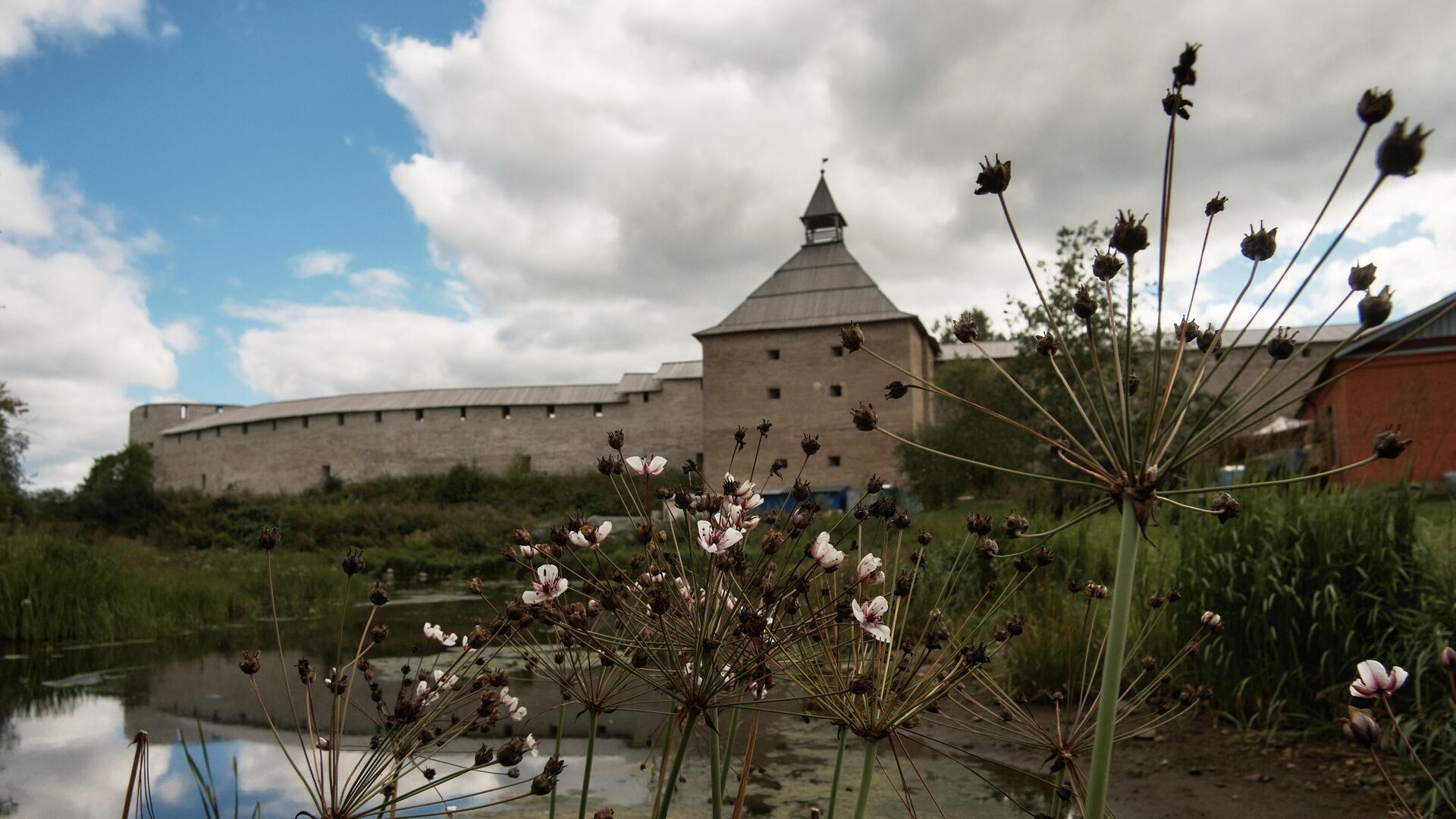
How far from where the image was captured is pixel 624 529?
813 inches

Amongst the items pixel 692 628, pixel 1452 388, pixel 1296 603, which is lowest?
pixel 1296 603

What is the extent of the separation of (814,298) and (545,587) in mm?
29976

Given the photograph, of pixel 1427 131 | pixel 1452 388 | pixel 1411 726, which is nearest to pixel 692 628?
pixel 1427 131

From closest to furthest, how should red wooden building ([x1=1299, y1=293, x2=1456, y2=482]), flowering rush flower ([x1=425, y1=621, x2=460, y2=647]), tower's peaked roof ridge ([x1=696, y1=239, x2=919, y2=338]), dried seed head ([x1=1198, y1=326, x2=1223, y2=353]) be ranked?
dried seed head ([x1=1198, y1=326, x2=1223, y2=353]), flowering rush flower ([x1=425, y1=621, x2=460, y2=647]), red wooden building ([x1=1299, y1=293, x2=1456, y2=482]), tower's peaked roof ridge ([x1=696, y1=239, x2=919, y2=338])

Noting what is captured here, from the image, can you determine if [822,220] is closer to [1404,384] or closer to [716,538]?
[1404,384]

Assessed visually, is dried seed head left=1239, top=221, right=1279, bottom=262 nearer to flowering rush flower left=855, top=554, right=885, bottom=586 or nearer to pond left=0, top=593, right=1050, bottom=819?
flowering rush flower left=855, top=554, right=885, bottom=586

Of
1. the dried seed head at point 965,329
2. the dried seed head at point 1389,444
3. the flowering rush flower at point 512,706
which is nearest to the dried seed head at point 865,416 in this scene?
the dried seed head at point 965,329

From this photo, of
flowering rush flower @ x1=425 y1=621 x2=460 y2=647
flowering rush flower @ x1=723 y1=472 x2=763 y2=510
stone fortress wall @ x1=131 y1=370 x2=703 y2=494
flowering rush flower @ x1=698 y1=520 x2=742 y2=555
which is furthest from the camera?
stone fortress wall @ x1=131 y1=370 x2=703 y2=494

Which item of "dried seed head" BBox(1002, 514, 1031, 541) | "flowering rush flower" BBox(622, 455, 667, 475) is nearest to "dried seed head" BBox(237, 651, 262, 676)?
"flowering rush flower" BBox(622, 455, 667, 475)

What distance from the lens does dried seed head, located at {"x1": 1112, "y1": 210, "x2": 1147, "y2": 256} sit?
3.61ft

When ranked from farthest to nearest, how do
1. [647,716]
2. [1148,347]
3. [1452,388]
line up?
[1148,347] → [1452,388] → [647,716]

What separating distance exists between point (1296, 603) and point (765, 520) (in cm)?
345

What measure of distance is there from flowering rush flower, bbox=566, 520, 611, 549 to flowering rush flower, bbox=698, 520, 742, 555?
30cm

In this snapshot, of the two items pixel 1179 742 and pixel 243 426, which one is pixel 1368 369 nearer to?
pixel 1179 742
